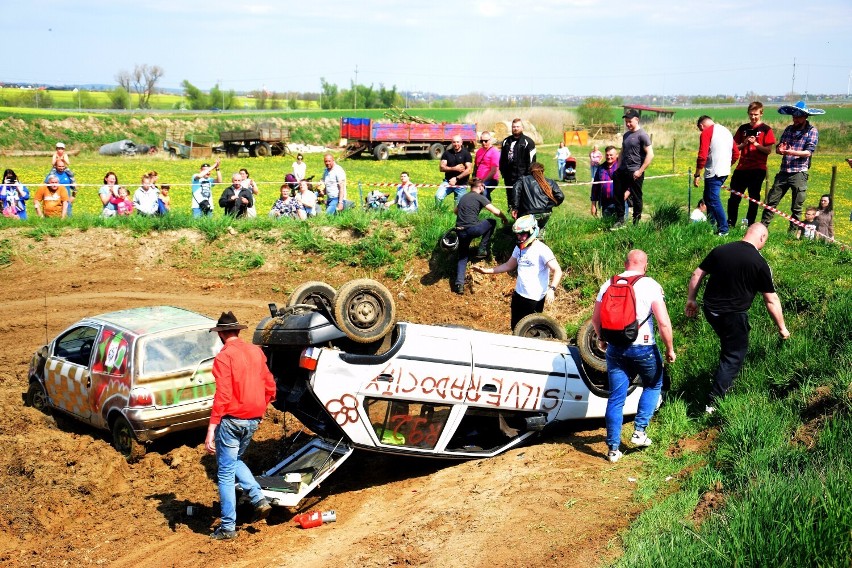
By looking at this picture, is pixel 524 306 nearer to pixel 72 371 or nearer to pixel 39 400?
pixel 72 371

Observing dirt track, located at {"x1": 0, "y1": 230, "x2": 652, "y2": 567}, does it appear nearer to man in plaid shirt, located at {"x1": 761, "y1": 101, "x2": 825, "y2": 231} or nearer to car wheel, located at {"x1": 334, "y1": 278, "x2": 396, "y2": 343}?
car wheel, located at {"x1": 334, "y1": 278, "x2": 396, "y2": 343}

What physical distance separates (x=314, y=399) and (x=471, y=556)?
2488mm

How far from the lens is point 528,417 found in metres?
9.02

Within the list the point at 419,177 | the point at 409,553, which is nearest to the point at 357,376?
the point at 409,553

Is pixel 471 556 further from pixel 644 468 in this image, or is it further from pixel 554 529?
pixel 644 468

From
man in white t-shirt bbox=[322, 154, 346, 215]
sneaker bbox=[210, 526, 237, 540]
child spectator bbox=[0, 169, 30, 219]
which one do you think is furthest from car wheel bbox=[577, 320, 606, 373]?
child spectator bbox=[0, 169, 30, 219]

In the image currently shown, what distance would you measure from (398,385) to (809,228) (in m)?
8.73

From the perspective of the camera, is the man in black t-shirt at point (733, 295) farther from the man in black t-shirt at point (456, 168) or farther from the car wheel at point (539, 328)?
the man in black t-shirt at point (456, 168)

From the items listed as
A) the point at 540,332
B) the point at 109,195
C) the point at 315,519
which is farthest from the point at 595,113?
the point at 315,519

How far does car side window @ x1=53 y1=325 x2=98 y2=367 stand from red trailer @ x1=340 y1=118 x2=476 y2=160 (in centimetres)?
3601

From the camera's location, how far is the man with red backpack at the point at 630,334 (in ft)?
26.8

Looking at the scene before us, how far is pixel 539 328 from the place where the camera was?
33.4 feet

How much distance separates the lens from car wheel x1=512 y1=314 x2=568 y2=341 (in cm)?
1006

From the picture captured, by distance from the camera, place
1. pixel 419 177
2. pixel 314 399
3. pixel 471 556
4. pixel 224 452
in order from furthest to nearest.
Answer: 1. pixel 419 177
2. pixel 314 399
3. pixel 224 452
4. pixel 471 556
